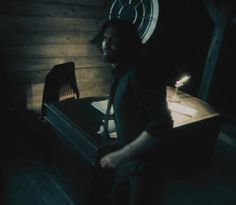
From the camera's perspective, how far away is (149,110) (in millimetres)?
2160

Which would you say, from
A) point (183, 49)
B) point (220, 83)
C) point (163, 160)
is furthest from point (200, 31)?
point (163, 160)

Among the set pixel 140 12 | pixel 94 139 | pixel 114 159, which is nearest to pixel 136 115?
pixel 114 159

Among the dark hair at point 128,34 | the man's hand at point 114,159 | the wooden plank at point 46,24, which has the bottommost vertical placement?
the man's hand at point 114,159

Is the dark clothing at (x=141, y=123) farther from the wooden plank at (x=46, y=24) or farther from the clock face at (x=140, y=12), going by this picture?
the wooden plank at (x=46, y=24)

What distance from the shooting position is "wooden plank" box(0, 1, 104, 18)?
4570 millimetres

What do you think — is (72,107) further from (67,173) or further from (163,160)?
(163,160)

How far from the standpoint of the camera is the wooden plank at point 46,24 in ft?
15.2

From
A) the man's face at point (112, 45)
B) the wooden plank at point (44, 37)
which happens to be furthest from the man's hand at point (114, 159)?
the wooden plank at point (44, 37)

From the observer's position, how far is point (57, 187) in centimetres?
431

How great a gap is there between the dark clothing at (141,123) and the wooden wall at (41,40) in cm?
295

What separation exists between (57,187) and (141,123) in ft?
8.11

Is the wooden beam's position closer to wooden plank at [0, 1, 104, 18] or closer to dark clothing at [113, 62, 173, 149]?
wooden plank at [0, 1, 104, 18]

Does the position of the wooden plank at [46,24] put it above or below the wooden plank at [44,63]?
above

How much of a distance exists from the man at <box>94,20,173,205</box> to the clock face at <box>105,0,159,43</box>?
8.47 feet
